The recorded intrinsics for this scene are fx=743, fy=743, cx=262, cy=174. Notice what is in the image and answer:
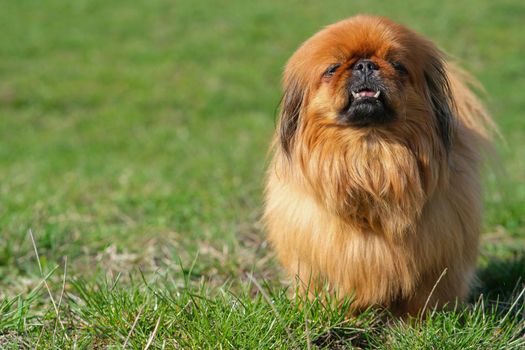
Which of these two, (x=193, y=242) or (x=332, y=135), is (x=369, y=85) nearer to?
(x=332, y=135)

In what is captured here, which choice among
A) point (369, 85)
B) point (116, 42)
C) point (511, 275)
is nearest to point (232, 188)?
point (511, 275)

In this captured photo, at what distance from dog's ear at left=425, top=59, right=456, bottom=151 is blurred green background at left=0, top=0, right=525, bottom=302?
1288mm

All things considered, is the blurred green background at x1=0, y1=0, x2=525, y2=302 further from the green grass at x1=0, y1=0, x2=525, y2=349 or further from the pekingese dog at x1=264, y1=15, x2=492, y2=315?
the pekingese dog at x1=264, y1=15, x2=492, y2=315

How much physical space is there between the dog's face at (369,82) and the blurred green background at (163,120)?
1.23 metres

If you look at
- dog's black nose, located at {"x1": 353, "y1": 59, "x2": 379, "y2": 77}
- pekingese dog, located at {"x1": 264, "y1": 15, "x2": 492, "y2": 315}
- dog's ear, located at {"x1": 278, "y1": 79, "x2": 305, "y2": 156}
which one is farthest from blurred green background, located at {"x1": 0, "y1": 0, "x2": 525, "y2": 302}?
dog's black nose, located at {"x1": 353, "y1": 59, "x2": 379, "y2": 77}

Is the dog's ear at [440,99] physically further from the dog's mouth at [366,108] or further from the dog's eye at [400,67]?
the dog's mouth at [366,108]

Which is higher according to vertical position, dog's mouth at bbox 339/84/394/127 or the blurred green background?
dog's mouth at bbox 339/84/394/127

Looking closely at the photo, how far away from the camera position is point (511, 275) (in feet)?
13.7

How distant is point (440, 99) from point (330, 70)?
0.55 m

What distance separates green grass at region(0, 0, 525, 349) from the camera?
3164 millimetres

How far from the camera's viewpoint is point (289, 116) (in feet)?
11.7

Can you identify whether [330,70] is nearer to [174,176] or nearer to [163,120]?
[174,176]

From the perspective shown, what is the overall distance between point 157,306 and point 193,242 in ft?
5.30

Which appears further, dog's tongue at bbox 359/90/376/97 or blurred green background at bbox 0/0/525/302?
blurred green background at bbox 0/0/525/302
